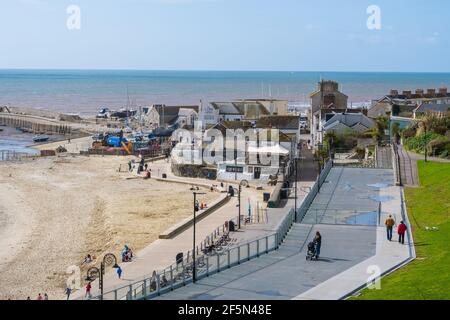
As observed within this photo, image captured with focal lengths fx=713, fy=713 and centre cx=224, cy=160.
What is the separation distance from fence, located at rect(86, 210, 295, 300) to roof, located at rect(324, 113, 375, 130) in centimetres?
3862

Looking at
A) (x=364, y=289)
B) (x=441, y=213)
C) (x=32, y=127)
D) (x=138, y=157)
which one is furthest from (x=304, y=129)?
(x=364, y=289)

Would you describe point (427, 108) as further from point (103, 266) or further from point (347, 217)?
point (103, 266)

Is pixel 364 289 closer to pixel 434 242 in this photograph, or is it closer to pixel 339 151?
pixel 434 242

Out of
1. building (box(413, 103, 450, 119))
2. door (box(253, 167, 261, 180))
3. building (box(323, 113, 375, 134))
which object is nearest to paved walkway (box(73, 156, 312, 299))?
door (box(253, 167, 261, 180))

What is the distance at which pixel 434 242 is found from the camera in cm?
2333

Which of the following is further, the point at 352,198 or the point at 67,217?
the point at 67,217

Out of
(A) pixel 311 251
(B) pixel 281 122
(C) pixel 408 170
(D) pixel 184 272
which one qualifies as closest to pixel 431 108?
(B) pixel 281 122

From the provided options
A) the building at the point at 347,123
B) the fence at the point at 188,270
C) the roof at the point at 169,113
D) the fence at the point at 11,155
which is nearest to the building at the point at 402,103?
the building at the point at 347,123

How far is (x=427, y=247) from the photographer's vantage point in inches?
896

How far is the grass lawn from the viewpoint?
16.9 meters

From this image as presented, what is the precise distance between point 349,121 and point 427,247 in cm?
4162

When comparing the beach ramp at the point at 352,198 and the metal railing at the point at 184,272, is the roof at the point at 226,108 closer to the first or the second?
the beach ramp at the point at 352,198

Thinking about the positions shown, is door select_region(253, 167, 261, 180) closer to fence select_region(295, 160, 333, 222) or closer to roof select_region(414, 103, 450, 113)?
fence select_region(295, 160, 333, 222)

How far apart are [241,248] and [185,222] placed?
12780 mm
